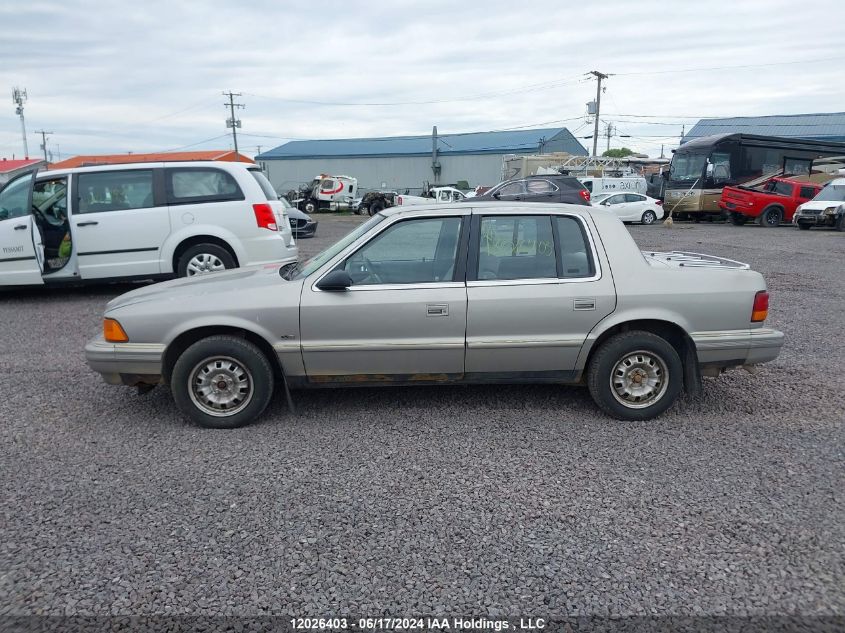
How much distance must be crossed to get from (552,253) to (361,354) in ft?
4.94

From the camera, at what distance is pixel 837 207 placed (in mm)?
21984

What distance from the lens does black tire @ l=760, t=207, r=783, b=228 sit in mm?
24609

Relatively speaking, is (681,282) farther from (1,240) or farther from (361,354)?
(1,240)

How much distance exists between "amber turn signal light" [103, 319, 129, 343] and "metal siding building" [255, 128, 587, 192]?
50640 mm

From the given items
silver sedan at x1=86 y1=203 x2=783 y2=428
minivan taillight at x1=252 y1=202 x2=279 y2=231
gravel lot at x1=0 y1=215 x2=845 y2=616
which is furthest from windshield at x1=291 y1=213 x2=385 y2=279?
minivan taillight at x1=252 y1=202 x2=279 y2=231

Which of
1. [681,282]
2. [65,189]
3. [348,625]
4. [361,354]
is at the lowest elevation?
[348,625]

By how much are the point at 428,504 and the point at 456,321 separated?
1.37 meters

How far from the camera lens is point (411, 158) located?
56.4 meters

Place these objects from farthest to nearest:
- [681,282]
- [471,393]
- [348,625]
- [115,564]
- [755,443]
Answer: [471,393], [681,282], [755,443], [115,564], [348,625]

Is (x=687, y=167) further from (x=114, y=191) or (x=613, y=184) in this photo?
(x=114, y=191)

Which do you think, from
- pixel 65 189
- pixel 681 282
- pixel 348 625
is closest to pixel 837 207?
pixel 681 282

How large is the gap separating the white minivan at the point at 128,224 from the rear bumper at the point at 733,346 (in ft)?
20.0

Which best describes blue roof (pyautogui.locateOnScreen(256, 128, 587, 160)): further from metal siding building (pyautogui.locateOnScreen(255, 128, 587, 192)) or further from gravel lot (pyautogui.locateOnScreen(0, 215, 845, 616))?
gravel lot (pyautogui.locateOnScreen(0, 215, 845, 616))

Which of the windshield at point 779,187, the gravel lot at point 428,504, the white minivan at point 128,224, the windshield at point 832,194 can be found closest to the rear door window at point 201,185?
the white minivan at point 128,224
